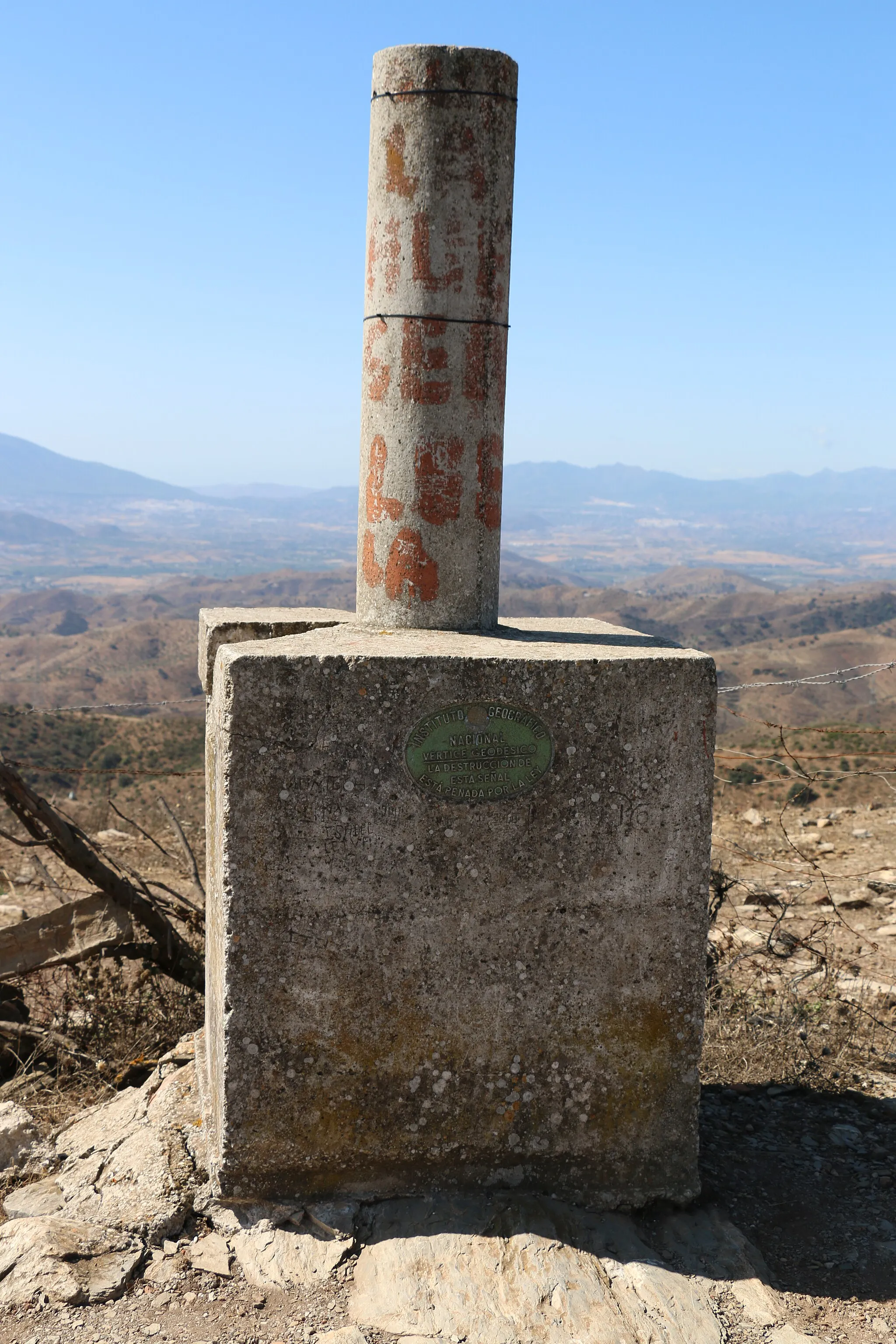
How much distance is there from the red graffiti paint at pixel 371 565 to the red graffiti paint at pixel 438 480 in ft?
0.74

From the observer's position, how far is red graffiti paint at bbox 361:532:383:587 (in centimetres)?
356

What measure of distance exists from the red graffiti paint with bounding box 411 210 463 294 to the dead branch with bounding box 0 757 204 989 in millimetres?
2693

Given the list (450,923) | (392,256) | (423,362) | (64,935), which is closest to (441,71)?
(392,256)

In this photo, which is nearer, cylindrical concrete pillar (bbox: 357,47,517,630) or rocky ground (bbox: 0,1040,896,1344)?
rocky ground (bbox: 0,1040,896,1344)

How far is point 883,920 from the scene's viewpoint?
22.5 feet

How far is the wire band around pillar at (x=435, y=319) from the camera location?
3.35m

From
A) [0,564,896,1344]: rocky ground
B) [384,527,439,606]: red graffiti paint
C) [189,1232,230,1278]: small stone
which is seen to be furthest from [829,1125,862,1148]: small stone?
[384,527,439,606]: red graffiti paint

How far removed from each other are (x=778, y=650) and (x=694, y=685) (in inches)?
2329

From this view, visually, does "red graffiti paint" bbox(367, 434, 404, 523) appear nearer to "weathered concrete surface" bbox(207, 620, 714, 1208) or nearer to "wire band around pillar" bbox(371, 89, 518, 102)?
A: "weathered concrete surface" bbox(207, 620, 714, 1208)

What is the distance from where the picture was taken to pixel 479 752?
3080 mm

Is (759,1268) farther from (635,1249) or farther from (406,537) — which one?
(406,537)

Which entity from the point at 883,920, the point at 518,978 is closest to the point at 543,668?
the point at 518,978

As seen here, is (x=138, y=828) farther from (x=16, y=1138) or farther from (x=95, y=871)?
(x=16, y=1138)

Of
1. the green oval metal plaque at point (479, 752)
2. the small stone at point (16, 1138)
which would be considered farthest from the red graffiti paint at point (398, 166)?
the small stone at point (16, 1138)
